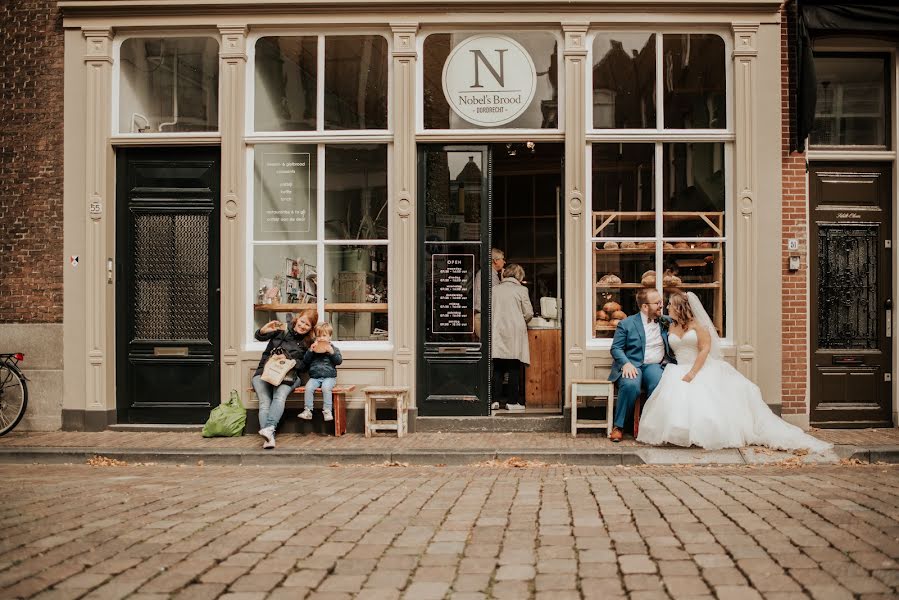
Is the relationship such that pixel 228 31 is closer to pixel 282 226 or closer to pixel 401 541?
pixel 282 226

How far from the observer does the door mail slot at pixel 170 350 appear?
1036 centimetres

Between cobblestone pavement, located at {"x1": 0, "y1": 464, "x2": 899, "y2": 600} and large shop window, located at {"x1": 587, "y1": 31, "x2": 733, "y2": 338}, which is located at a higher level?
large shop window, located at {"x1": 587, "y1": 31, "x2": 733, "y2": 338}

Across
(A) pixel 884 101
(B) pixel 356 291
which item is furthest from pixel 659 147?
(B) pixel 356 291

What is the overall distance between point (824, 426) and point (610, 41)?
5149mm

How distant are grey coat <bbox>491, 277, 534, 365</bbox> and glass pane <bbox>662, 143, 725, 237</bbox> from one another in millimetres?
2046

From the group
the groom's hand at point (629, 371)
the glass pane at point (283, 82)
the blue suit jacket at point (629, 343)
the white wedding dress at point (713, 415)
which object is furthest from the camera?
the glass pane at point (283, 82)

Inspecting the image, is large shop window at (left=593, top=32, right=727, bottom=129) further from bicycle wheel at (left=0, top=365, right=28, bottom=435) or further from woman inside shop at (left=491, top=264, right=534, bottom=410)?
bicycle wheel at (left=0, top=365, right=28, bottom=435)

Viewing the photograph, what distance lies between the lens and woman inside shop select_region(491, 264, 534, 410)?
430 inches

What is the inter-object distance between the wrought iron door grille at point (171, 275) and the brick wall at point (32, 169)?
3.05ft

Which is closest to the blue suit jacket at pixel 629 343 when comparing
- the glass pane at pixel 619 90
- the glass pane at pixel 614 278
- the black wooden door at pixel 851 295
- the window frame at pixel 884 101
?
the glass pane at pixel 614 278

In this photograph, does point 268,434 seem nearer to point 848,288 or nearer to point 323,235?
point 323,235

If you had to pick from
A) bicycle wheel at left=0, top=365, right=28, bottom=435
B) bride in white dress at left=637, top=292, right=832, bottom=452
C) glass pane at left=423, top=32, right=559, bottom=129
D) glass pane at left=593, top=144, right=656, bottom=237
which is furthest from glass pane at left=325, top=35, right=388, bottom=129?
bicycle wheel at left=0, top=365, right=28, bottom=435

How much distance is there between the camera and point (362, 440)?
9.51 m

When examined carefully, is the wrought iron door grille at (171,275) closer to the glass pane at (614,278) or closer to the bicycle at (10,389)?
the bicycle at (10,389)
